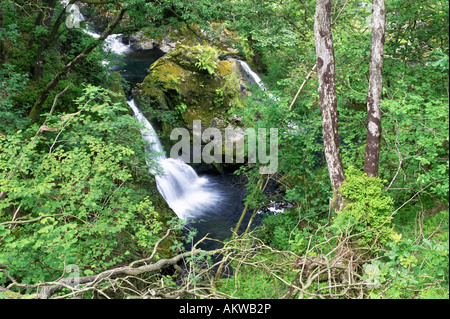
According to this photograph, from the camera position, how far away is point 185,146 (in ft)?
45.1

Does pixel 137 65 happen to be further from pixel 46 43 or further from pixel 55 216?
pixel 55 216

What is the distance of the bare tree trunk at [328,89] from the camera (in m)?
5.71

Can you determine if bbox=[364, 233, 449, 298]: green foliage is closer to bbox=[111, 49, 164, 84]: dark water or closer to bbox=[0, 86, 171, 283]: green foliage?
bbox=[0, 86, 171, 283]: green foliage

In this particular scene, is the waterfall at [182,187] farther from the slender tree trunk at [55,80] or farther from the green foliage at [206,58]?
the slender tree trunk at [55,80]

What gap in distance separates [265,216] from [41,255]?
21.2 ft

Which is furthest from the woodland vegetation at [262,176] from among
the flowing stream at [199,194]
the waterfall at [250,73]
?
the waterfall at [250,73]

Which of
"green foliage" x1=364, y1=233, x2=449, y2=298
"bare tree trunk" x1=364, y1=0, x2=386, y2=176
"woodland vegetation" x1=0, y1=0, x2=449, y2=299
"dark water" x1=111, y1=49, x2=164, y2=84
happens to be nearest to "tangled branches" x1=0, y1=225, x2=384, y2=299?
"woodland vegetation" x1=0, y1=0, x2=449, y2=299

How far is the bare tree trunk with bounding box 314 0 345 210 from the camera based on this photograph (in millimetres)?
5715

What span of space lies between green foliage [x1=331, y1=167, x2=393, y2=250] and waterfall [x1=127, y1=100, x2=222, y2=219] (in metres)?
6.69

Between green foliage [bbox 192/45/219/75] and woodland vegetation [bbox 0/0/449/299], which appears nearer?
woodland vegetation [bbox 0/0/449/299]

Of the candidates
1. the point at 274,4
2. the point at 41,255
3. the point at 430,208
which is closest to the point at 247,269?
the point at 41,255

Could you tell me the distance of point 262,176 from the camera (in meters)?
7.82
